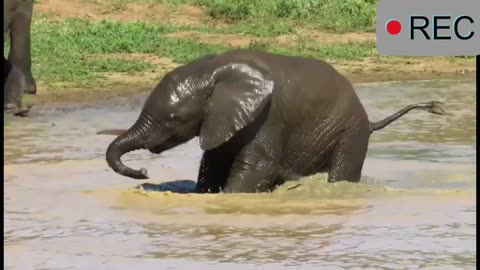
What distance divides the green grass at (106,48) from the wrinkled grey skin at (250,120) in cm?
648

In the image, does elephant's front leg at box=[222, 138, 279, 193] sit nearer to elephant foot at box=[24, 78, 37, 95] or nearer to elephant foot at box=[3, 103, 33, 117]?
elephant foot at box=[3, 103, 33, 117]

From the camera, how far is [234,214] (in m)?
8.39

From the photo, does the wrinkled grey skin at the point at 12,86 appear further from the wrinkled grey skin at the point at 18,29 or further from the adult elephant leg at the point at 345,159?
the adult elephant leg at the point at 345,159

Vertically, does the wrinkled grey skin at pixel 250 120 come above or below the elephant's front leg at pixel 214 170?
above

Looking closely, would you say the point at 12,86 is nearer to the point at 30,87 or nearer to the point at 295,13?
the point at 30,87

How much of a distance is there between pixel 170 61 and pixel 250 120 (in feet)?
26.5

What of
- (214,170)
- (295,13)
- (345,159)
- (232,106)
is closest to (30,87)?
(214,170)

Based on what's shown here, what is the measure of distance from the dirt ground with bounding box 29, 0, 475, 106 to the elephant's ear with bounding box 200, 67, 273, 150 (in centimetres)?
589

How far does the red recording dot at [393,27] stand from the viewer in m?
7.32

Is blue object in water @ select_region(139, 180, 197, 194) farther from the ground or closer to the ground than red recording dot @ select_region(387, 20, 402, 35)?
closer to the ground

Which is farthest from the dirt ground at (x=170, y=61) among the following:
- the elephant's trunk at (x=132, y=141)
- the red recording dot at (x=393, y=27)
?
the red recording dot at (x=393, y=27)

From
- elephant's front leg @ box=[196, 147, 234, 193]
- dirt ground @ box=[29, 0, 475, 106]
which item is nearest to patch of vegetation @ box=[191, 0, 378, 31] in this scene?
dirt ground @ box=[29, 0, 475, 106]

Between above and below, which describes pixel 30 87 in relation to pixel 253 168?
below

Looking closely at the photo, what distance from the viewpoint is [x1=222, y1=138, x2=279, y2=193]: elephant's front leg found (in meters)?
8.87
